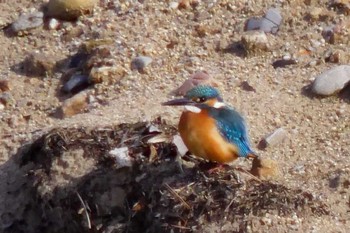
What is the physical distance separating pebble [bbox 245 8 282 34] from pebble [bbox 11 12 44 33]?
5.28 ft

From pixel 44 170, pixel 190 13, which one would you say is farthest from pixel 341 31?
pixel 44 170

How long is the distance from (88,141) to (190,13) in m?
1.63

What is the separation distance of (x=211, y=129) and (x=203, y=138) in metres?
0.09

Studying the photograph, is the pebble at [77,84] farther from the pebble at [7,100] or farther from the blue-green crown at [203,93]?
the blue-green crown at [203,93]

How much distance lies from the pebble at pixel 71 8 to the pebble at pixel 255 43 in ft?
4.33

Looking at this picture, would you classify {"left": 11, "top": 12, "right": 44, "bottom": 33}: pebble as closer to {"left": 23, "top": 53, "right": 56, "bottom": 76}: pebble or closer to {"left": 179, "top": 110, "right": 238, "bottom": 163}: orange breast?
{"left": 23, "top": 53, "right": 56, "bottom": 76}: pebble

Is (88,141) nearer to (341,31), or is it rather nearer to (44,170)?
(44,170)

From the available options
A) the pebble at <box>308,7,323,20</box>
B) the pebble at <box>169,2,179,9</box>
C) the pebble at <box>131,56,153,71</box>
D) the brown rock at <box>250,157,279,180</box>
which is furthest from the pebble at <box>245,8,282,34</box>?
the brown rock at <box>250,157,279,180</box>

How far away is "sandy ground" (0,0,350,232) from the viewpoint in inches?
257

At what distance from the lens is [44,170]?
661 centimetres

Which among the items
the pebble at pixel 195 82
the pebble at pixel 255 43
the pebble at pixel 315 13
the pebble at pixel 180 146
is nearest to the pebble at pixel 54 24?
the pebble at pixel 195 82

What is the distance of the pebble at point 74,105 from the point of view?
23.5ft

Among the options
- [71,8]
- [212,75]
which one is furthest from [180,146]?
[71,8]

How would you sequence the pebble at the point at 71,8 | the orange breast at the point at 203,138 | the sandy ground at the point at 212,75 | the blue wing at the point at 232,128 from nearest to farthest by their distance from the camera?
1. the orange breast at the point at 203,138
2. the blue wing at the point at 232,128
3. the sandy ground at the point at 212,75
4. the pebble at the point at 71,8
